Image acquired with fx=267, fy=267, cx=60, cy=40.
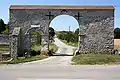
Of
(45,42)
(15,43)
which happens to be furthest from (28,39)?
(45,42)

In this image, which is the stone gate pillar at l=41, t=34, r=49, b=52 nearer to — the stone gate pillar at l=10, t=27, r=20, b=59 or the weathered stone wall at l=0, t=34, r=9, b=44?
the stone gate pillar at l=10, t=27, r=20, b=59

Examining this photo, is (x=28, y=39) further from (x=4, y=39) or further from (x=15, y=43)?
(x=4, y=39)

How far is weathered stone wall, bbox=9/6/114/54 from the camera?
3082cm

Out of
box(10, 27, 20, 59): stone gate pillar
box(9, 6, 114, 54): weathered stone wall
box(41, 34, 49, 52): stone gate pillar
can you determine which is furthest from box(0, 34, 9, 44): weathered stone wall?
box(41, 34, 49, 52): stone gate pillar

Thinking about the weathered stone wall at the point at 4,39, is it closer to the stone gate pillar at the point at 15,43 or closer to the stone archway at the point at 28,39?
the stone archway at the point at 28,39

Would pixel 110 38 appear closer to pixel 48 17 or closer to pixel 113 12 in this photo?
pixel 113 12

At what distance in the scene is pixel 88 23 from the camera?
1219 inches

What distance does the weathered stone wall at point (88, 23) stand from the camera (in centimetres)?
3082

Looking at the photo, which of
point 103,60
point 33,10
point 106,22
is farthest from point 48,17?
point 103,60

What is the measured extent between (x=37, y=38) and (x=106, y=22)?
2375cm

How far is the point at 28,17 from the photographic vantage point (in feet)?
102

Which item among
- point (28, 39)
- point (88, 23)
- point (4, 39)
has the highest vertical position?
point (88, 23)

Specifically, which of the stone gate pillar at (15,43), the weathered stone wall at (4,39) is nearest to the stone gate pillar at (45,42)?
the stone gate pillar at (15,43)

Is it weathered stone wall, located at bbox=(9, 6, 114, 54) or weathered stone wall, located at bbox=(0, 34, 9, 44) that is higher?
weathered stone wall, located at bbox=(9, 6, 114, 54)
